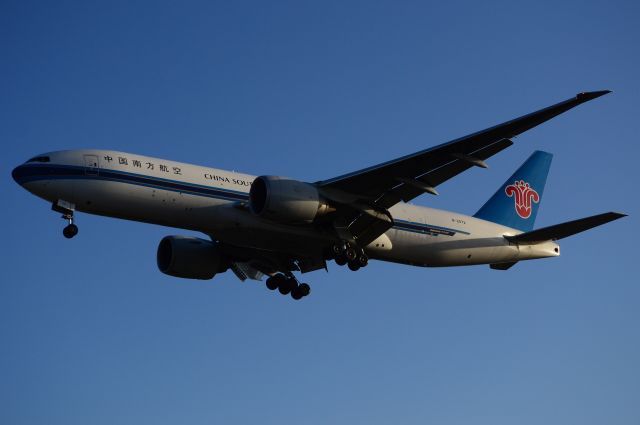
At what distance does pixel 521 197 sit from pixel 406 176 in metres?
11.7

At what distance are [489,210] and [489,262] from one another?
10.3ft

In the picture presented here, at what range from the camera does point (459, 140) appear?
106 ft

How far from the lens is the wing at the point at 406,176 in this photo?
105 feet

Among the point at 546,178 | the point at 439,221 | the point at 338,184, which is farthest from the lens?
the point at 546,178

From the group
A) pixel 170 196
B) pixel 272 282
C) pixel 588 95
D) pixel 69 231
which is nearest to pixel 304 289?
pixel 272 282

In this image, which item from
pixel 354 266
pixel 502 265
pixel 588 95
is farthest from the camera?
pixel 502 265

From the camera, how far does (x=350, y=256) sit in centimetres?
3653

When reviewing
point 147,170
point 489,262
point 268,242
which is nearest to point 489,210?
point 489,262

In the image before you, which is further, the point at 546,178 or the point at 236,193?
the point at 546,178

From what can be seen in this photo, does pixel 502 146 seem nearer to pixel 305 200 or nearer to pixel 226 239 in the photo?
pixel 305 200

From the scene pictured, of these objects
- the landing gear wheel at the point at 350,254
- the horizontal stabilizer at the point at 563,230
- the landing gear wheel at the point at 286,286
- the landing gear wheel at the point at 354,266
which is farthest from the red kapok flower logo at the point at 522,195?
the landing gear wheel at the point at 286,286

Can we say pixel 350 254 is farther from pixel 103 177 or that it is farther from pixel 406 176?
pixel 103 177

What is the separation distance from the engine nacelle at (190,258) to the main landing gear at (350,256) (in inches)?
242

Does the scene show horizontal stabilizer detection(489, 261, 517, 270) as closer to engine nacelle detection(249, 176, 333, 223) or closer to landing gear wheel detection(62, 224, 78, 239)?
engine nacelle detection(249, 176, 333, 223)
